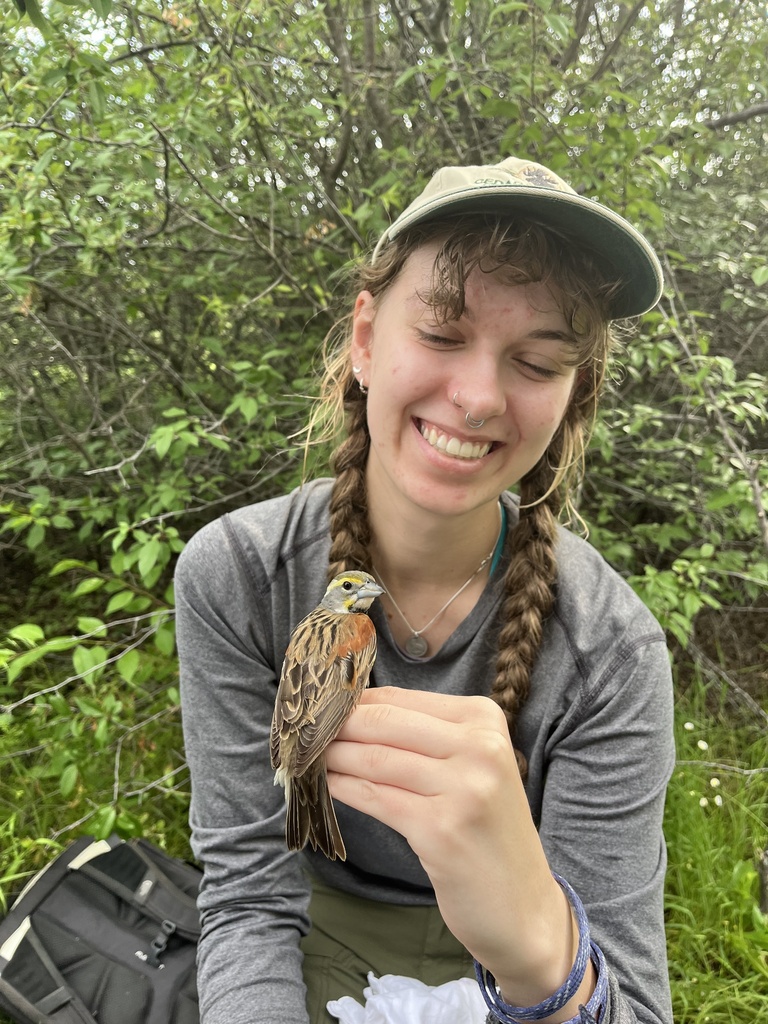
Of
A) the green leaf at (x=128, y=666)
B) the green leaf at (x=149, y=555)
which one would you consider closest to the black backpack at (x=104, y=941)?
the green leaf at (x=128, y=666)

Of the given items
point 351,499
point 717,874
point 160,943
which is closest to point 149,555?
point 351,499

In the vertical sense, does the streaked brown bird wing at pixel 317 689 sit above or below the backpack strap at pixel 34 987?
above

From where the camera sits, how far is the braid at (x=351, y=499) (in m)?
2.14

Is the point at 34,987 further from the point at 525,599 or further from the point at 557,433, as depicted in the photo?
the point at 557,433

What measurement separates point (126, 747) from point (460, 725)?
134 inches

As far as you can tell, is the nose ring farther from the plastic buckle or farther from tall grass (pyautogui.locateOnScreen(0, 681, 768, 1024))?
the plastic buckle

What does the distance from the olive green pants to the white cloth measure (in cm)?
13

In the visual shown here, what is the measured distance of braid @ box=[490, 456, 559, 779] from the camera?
199 centimetres

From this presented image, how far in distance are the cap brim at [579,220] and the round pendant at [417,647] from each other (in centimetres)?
134

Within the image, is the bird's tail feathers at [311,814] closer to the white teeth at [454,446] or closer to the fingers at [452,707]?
the fingers at [452,707]

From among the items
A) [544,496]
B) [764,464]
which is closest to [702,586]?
[764,464]

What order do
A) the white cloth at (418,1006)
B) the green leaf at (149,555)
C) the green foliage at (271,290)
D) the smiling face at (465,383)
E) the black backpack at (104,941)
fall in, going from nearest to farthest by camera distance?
the smiling face at (465,383)
the white cloth at (418,1006)
the black backpack at (104,941)
the green leaf at (149,555)
the green foliage at (271,290)

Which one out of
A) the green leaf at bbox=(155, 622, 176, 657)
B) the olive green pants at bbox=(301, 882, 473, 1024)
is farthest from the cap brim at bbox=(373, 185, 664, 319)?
the olive green pants at bbox=(301, 882, 473, 1024)

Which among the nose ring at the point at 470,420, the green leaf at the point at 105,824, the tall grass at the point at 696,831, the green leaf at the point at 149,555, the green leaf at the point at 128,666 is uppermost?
the nose ring at the point at 470,420
